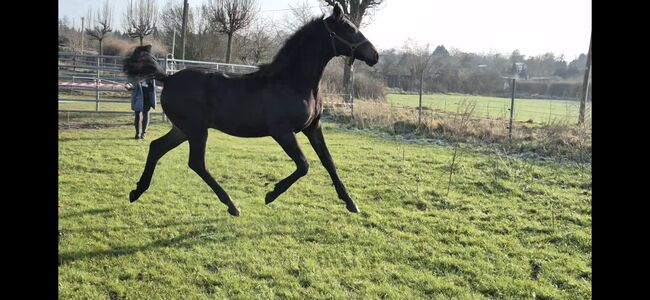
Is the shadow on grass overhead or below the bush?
below

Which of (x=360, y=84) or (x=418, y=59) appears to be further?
(x=360, y=84)

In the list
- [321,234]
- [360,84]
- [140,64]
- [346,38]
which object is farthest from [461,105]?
[140,64]

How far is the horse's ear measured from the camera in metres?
2.93

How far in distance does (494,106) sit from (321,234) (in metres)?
20.2

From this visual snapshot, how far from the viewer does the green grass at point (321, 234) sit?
13.4 ft

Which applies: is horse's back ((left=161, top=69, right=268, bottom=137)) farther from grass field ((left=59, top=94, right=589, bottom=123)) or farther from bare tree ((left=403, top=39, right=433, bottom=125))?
grass field ((left=59, top=94, right=589, bottom=123))

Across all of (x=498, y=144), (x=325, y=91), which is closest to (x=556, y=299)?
(x=325, y=91)

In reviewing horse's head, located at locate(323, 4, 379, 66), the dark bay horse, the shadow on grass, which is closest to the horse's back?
the dark bay horse

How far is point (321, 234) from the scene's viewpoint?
5227 mm

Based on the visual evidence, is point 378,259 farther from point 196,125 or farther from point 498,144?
point 498,144

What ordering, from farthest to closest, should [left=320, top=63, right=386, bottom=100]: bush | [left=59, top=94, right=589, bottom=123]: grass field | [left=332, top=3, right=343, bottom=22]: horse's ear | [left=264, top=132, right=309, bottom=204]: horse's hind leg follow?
1. [left=59, top=94, right=589, bottom=123]: grass field
2. [left=320, top=63, right=386, bottom=100]: bush
3. [left=264, top=132, right=309, bottom=204]: horse's hind leg
4. [left=332, top=3, right=343, bottom=22]: horse's ear

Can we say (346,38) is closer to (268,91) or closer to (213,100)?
(268,91)

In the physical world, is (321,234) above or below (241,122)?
below

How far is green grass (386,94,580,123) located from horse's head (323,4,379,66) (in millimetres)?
4187
